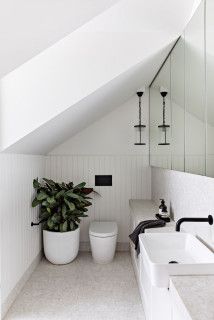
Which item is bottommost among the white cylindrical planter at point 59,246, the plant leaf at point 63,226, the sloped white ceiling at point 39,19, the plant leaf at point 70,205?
the white cylindrical planter at point 59,246

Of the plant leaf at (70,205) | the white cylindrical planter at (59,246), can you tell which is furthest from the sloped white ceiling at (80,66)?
the white cylindrical planter at (59,246)

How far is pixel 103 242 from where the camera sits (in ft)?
10.4

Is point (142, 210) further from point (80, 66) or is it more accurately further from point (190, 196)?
point (80, 66)

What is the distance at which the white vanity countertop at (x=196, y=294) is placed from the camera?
878 mm

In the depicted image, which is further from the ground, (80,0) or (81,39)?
(81,39)

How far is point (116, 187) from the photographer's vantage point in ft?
12.5

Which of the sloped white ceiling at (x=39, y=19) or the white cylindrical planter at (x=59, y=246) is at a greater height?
the sloped white ceiling at (x=39, y=19)

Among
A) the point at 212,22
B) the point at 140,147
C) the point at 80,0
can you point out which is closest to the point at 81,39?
the point at 212,22

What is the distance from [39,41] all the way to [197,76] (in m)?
1.15

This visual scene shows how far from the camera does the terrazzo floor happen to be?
224 cm

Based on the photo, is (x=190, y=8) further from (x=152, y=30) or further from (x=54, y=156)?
(x=54, y=156)

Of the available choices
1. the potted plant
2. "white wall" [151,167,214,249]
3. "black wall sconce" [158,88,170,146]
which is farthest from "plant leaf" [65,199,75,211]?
"black wall sconce" [158,88,170,146]

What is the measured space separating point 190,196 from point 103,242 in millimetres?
1482

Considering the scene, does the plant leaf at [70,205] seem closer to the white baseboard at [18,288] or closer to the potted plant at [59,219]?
the potted plant at [59,219]
